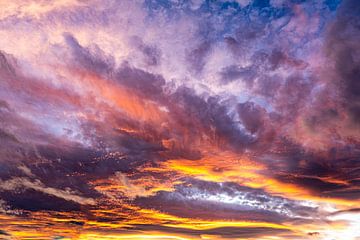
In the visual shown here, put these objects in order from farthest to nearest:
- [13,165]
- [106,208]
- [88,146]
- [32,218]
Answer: [32,218] < [106,208] < [13,165] < [88,146]

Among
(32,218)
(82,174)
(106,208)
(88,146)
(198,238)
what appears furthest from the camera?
(198,238)

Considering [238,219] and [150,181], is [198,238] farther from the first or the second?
[150,181]

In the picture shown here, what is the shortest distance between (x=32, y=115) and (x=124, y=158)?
470 centimetres

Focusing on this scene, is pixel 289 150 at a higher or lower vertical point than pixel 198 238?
higher

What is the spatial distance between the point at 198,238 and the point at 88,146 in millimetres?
21689

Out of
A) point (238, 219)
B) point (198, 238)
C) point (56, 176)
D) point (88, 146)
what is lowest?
point (198, 238)

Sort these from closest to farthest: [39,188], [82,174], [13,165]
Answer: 1. [13,165]
2. [82,174]
3. [39,188]

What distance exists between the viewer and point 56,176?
15.9 metres

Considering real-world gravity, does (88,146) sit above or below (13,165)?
above

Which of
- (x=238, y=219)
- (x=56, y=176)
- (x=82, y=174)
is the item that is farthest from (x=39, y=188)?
(x=238, y=219)

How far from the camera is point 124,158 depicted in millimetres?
13688

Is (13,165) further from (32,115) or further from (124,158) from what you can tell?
(124,158)

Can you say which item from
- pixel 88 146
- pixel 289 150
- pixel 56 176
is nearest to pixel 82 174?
pixel 56 176

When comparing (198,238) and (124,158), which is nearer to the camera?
(124,158)
